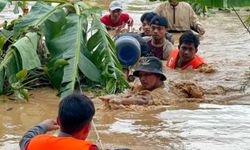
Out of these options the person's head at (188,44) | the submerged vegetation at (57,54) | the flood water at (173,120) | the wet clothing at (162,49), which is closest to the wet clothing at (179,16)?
the wet clothing at (162,49)

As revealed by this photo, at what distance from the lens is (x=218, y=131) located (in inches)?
265

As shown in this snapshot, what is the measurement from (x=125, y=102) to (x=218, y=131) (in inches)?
56.6

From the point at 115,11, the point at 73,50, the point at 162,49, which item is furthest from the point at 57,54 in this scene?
the point at 115,11

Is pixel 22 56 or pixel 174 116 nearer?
pixel 174 116

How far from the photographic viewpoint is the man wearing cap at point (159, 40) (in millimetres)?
10312

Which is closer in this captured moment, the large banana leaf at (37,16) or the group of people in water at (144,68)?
the group of people in water at (144,68)

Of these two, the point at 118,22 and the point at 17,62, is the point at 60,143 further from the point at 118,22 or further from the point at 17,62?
the point at 118,22

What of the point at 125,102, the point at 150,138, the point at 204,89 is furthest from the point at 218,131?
the point at 204,89

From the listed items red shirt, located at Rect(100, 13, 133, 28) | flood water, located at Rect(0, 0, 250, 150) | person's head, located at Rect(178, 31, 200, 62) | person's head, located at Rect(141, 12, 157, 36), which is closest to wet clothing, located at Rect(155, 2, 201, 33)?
red shirt, located at Rect(100, 13, 133, 28)

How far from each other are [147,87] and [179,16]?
6647 millimetres

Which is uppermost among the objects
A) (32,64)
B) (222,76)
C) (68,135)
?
(68,135)

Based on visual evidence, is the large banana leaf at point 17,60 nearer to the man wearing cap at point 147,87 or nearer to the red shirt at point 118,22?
the man wearing cap at point 147,87

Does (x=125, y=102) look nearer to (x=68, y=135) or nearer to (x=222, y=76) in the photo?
(x=222, y=76)

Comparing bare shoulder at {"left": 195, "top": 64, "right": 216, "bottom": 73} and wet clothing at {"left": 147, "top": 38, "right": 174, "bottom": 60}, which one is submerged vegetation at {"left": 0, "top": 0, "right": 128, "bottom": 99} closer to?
wet clothing at {"left": 147, "top": 38, "right": 174, "bottom": 60}
